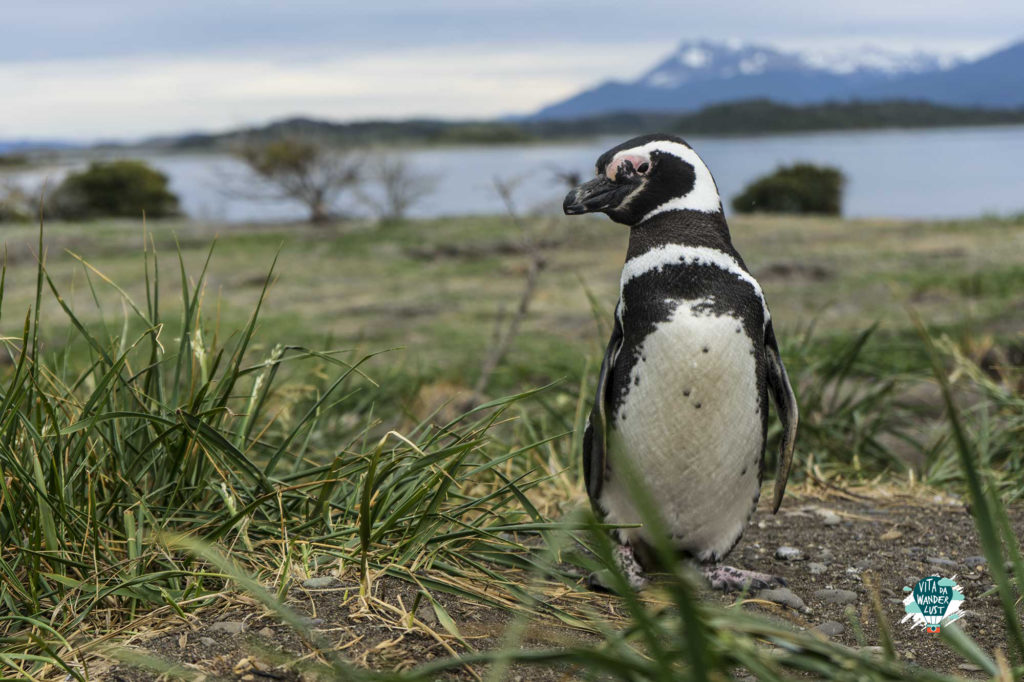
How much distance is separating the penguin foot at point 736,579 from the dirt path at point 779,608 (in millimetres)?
35

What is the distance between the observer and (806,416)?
13.7ft

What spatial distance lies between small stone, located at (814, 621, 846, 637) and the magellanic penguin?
0.83 feet

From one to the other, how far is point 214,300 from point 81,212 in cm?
1525

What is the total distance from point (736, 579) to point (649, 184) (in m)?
1.09

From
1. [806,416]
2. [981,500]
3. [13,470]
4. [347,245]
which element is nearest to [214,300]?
[347,245]

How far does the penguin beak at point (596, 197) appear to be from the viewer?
8.89 ft

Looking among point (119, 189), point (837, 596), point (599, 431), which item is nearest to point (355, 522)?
point (599, 431)

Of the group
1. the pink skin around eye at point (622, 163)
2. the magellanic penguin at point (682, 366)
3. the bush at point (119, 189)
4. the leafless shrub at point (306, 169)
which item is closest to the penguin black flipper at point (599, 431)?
the magellanic penguin at point (682, 366)

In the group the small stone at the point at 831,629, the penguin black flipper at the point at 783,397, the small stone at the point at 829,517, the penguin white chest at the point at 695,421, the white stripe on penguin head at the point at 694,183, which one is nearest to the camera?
the small stone at the point at 831,629

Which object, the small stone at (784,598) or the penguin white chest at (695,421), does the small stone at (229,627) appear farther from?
the small stone at (784,598)

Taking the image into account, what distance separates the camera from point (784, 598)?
2.66 meters

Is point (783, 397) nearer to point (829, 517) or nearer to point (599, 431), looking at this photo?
point (599, 431)

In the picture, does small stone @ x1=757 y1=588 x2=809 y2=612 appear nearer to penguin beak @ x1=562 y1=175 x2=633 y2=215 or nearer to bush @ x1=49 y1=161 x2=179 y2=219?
penguin beak @ x1=562 y1=175 x2=633 y2=215

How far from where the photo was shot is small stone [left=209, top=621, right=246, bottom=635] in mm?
2164
